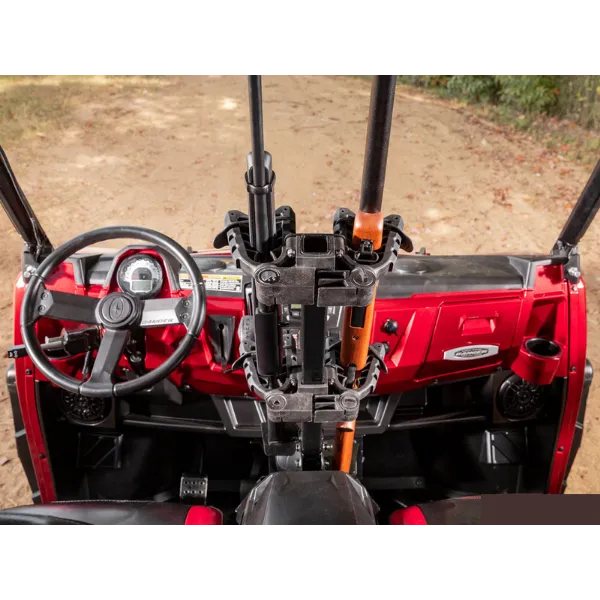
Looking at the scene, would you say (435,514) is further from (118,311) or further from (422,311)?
(118,311)

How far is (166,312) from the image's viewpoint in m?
2.14

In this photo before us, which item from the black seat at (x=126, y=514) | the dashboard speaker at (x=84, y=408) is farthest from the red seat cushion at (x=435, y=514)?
the dashboard speaker at (x=84, y=408)

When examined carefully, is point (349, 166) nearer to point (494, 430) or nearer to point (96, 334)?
point (494, 430)

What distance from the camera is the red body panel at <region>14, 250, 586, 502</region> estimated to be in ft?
7.96

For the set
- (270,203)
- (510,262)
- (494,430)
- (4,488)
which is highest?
(270,203)

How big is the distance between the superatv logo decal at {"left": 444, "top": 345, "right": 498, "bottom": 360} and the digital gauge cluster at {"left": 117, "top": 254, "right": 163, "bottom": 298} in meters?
1.35

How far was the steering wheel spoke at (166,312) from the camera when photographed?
213 cm

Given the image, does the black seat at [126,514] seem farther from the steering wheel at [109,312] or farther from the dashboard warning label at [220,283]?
the dashboard warning label at [220,283]

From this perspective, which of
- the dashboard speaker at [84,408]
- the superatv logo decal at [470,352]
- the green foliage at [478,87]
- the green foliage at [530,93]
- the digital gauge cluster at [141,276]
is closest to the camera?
the digital gauge cluster at [141,276]

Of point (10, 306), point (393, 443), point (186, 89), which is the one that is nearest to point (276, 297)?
point (393, 443)

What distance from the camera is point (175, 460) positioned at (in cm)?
302

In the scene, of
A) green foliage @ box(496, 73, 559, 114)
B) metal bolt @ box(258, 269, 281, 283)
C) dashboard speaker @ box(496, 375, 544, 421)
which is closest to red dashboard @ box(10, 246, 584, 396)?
dashboard speaker @ box(496, 375, 544, 421)

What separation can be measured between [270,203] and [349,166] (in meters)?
5.71

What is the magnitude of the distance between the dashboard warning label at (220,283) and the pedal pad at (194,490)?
1.11m
